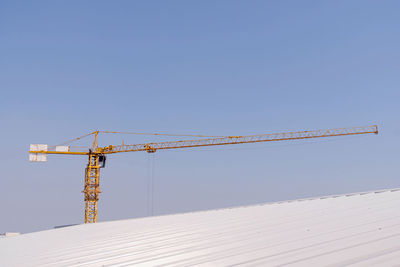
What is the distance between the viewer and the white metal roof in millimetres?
9164

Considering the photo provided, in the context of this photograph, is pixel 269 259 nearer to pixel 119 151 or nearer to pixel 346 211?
pixel 346 211

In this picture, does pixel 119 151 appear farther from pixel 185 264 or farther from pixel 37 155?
pixel 185 264

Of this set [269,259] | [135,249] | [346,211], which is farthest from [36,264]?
[346,211]

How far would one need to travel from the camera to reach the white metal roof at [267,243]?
916cm

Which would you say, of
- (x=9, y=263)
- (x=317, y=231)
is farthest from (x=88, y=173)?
(x=317, y=231)

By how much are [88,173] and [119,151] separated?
12772 mm

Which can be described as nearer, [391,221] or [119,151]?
[391,221]

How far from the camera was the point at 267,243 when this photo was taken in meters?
11.9

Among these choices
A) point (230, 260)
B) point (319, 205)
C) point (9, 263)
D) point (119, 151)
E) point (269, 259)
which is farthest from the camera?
point (119, 151)

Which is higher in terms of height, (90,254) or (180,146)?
(180,146)

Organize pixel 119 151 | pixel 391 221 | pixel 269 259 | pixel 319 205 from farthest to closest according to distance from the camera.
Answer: pixel 119 151, pixel 319 205, pixel 391 221, pixel 269 259

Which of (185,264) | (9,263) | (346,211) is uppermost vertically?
(346,211)

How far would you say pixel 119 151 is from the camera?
111 metres

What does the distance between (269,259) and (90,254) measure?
8653 mm
